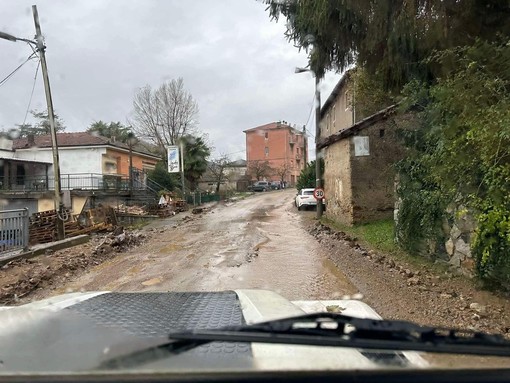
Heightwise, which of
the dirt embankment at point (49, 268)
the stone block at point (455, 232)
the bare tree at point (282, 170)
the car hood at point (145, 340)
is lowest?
the dirt embankment at point (49, 268)

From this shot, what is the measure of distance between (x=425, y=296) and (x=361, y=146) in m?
10.2

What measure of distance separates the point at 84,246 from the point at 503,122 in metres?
12.1

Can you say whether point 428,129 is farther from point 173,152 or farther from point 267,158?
point 267,158

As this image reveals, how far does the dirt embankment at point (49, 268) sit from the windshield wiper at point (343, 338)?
694 centimetres

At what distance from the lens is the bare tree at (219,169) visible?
183ft

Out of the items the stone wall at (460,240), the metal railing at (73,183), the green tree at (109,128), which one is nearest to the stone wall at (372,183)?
the stone wall at (460,240)

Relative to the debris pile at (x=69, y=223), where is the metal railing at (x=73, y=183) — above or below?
above

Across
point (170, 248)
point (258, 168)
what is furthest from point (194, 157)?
point (170, 248)

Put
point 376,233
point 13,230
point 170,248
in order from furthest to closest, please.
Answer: point 376,233 → point 170,248 → point 13,230

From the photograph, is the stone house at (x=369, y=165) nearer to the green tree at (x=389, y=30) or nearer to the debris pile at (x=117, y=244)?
the green tree at (x=389, y=30)

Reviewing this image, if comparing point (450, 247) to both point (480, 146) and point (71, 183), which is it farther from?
point (71, 183)

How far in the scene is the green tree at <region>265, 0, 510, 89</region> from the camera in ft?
27.3

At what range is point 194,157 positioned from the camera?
46625 mm

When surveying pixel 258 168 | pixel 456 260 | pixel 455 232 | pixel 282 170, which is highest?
pixel 258 168
